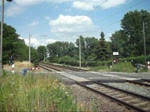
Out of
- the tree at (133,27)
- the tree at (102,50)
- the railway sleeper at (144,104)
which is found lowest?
the railway sleeper at (144,104)

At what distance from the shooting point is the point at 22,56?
65.1 metres

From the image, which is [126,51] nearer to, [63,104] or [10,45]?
[10,45]

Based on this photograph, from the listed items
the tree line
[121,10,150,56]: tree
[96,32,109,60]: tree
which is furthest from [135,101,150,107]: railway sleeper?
[121,10,150,56]: tree

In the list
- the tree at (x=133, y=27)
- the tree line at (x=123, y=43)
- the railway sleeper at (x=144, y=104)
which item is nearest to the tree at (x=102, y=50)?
the tree line at (x=123, y=43)

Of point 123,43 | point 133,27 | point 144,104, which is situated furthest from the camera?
point 123,43

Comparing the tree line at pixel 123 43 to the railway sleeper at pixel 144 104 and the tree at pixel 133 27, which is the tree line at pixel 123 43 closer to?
the tree at pixel 133 27

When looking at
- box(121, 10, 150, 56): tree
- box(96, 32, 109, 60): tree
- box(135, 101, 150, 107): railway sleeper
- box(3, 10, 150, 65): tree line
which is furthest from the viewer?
box(121, 10, 150, 56): tree

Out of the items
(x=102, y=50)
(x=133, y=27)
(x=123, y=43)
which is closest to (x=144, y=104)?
(x=102, y=50)

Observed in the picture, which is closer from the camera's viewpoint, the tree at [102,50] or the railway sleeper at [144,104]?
the railway sleeper at [144,104]

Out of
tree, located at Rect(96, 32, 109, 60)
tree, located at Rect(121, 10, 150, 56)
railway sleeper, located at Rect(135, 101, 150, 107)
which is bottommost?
railway sleeper, located at Rect(135, 101, 150, 107)

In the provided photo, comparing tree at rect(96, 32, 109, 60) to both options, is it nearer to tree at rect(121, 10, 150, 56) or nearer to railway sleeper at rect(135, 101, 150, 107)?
tree at rect(121, 10, 150, 56)

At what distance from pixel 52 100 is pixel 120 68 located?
91.6 ft

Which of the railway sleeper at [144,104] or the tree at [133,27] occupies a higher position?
the tree at [133,27]

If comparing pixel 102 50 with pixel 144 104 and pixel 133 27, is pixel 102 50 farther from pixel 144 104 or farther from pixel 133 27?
pixel 144 104
